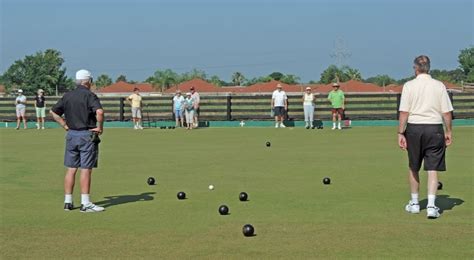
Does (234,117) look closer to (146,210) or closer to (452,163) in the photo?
(452,163)

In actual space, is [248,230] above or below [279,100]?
below

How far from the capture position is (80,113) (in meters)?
9.98

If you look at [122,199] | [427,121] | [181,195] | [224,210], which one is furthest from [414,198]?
[122,199]

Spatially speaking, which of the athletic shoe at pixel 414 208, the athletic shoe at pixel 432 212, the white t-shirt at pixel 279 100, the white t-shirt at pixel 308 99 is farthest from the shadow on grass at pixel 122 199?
the white t-shirt at pixel 279 100

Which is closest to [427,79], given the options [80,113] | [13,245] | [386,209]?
[386,209]

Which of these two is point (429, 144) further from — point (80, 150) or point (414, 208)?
point (80, 150)

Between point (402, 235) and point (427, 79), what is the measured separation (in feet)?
7.25

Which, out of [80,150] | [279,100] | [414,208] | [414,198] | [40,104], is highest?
[279,100]

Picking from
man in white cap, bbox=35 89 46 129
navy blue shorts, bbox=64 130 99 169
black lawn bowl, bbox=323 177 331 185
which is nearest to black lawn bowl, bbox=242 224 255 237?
navy blue shorts, bbox=64 130 99 169

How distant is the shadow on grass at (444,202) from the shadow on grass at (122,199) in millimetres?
3873

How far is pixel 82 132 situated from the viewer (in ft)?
32.7

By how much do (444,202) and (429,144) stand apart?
1470 millimetres

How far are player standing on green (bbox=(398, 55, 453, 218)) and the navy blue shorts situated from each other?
13.1 ft

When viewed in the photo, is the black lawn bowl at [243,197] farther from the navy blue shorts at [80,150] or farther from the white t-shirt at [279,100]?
the white t-shirt at [279,100]
